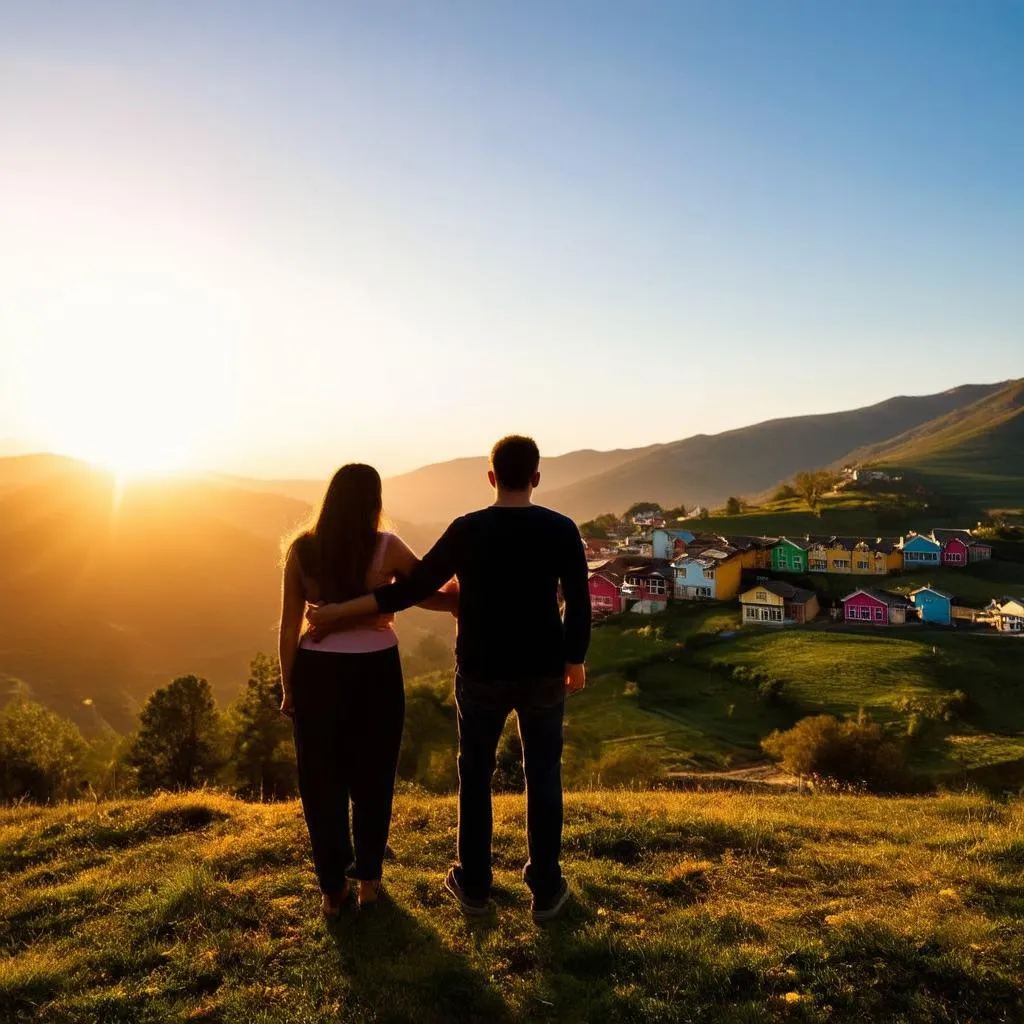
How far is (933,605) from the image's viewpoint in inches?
2995

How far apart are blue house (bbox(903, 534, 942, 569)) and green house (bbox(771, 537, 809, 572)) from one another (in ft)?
43.6

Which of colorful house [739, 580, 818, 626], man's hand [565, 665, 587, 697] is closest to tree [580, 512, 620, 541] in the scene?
colorful house [739, 580, 818, 626]

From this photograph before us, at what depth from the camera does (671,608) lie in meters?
83.9

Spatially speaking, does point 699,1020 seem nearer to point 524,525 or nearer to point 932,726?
point 524,525

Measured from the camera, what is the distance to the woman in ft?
18.4

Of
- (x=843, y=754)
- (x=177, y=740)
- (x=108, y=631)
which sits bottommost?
(x=108, y=631)

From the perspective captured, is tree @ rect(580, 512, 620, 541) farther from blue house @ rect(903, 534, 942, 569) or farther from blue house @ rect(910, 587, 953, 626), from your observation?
blue house @ rect(910, 587, 953, 626)

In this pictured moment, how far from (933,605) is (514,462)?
8348 cm

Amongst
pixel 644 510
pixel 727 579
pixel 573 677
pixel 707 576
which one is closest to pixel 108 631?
pixel 644 510

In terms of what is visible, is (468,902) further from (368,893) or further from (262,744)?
(262,744)

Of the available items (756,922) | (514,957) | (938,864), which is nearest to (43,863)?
(514,957)

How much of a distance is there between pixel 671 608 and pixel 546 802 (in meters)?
80.7

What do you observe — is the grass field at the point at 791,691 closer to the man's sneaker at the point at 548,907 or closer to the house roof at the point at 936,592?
the house roof at the point at 936,592

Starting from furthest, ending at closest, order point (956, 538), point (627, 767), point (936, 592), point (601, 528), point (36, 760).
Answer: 1. point (601, 528)
2. point (956, 538)
3. point (936, 592)
4. point (36, 760)
5. point (627, 767)
